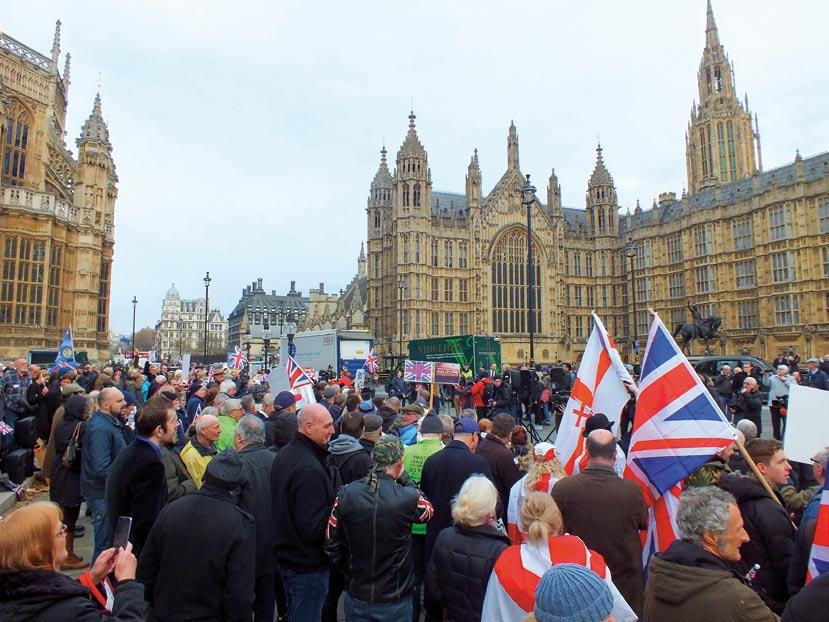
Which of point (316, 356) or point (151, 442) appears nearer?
point (151, 442)

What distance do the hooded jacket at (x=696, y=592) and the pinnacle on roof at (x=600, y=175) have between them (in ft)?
191

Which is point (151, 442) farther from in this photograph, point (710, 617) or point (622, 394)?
point (622, 394)

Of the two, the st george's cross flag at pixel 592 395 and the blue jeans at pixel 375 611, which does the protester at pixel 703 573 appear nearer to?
the blue jeans at pixel 375 611

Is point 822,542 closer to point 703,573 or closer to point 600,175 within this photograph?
point 703,573

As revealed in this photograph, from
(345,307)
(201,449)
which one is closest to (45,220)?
(201,449)

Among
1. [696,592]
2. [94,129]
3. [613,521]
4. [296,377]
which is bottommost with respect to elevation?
[613,521]

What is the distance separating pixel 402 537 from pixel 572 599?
2.10 m

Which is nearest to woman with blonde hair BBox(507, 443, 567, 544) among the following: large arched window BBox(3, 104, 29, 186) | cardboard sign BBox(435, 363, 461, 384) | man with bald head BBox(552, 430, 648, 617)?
man with bald head BBox(552, 430, 648, 617)

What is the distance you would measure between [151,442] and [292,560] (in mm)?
1615

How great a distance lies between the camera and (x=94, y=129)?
31.3m

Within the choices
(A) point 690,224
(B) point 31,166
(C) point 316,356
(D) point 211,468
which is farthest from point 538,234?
(D) point 211,468

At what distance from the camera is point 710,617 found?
249cm

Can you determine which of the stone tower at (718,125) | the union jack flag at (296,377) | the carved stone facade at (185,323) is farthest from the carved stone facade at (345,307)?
the carved stone facade at (185,323)

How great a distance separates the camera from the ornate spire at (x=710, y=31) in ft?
208
